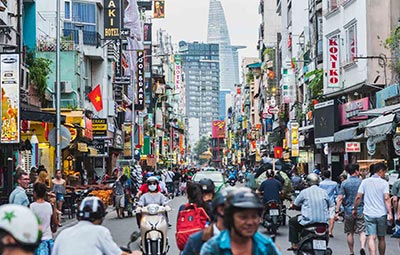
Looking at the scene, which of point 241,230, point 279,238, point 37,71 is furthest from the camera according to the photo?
point 37,71

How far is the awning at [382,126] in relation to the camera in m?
26.1

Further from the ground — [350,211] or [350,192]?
[350,192]

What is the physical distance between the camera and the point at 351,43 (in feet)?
136

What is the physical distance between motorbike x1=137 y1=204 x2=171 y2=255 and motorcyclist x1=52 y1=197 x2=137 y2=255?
7275mm

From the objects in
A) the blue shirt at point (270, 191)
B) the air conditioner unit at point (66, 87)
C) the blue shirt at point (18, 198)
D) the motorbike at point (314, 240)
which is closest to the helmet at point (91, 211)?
the blue shirt at point (18, 198)

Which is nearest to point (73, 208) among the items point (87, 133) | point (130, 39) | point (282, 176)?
point (282, 176)

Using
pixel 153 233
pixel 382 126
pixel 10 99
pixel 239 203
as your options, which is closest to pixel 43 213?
pixel 153 233

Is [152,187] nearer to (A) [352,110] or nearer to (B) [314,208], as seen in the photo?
(B) [314,208]

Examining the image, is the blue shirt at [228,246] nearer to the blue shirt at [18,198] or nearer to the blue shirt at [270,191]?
the blue shirt at [18,198]

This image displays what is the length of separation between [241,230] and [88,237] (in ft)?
7.56

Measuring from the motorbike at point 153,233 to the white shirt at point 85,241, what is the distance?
7338 mm

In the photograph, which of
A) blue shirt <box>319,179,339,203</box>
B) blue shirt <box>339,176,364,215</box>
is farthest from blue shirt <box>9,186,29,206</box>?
blue shirt <box>319,179,339,203</box>

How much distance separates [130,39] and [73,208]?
45.9 metres

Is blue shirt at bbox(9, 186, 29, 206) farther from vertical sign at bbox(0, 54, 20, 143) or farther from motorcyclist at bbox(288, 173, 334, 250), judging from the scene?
vertical sign at bbox(0, 54, 20, 143)
